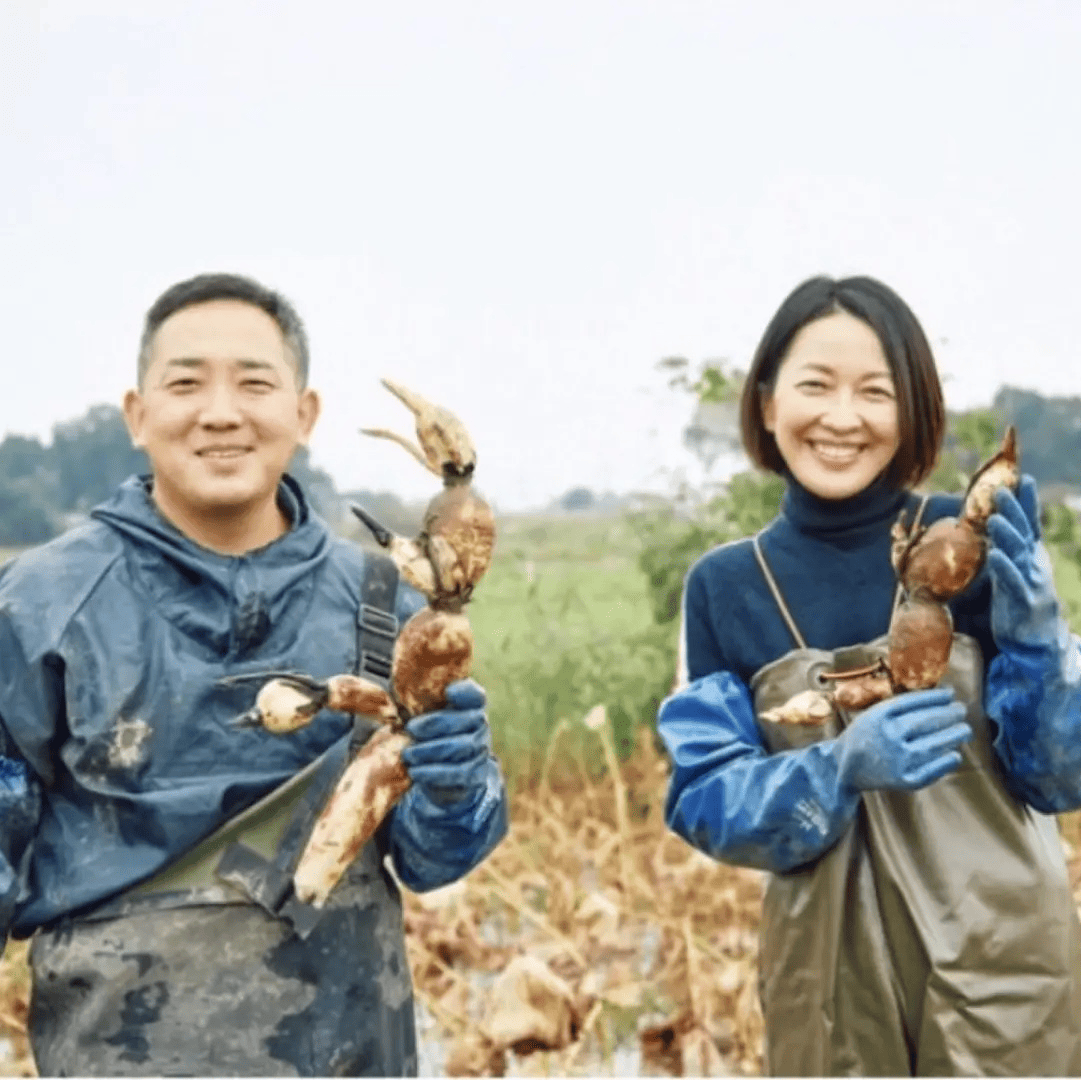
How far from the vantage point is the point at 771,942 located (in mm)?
2020

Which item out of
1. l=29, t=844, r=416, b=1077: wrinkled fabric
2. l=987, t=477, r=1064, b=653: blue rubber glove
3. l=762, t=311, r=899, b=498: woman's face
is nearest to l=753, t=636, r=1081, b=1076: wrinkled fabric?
l=987, t=477, r=1064, b=653: blue rubber glove

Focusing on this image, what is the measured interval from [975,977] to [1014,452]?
1.96 feet

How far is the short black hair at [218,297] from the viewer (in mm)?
2008

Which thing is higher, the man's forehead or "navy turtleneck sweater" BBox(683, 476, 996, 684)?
the man's forehead

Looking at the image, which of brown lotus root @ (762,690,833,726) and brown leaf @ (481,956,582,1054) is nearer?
brown lotus root @ (762,690,833,726)

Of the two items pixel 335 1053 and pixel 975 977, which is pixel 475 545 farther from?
pixel 975 977

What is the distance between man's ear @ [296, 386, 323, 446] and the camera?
81.0 inches

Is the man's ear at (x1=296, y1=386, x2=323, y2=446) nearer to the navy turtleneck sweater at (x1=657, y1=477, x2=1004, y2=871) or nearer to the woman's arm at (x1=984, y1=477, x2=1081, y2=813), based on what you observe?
the navy turtleneck sweater at (x1=657, y1=477, x2=1004, y2=871)

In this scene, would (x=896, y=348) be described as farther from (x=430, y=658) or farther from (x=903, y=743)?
(x=430, y=658)

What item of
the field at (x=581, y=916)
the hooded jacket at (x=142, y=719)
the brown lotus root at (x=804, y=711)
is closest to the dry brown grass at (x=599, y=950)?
the field at (x=581, y=916)

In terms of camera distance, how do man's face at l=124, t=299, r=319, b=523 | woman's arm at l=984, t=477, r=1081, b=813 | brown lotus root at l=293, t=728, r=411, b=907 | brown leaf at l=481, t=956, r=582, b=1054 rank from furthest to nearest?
brown leaf at l=481, t=956, r=582, b=1054 < man's face at l=124, t=299, r=319, b=523 < woman's arm at l=984, t=477, r=1081, b=813 < brown lotus root at l=293, t=728, r=411, b=907

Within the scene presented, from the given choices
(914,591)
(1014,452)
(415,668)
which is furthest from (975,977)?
(415,668)

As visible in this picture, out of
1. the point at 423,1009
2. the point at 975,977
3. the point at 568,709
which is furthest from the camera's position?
the point at 568,709

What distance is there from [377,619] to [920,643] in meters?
0.64
